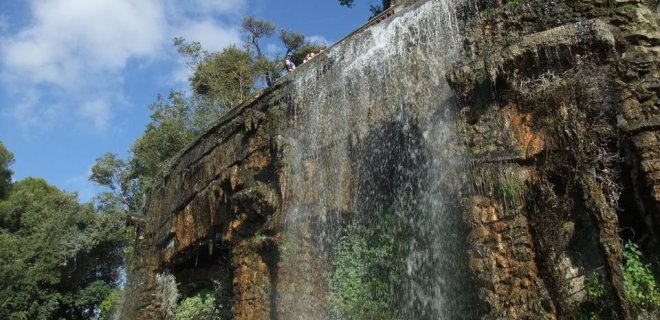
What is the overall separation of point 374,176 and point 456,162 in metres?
2.84

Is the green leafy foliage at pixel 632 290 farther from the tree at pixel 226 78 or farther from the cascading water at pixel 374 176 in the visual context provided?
the tree at pixel 226 78

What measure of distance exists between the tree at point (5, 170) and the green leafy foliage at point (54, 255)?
0.65m

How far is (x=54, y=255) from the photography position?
23.5 m

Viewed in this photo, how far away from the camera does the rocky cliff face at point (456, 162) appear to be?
6348mm

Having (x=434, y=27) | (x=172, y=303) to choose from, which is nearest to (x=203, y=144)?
(x=172, y=303)

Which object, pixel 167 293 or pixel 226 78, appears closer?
pixel 167 293

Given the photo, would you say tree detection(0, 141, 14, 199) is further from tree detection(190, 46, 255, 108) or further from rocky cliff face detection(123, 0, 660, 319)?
rocky cliff face detection(123, 0, 660, 319)

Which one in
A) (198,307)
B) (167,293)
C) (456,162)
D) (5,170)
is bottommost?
(198,307)

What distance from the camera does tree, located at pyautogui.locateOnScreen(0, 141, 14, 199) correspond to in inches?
1117

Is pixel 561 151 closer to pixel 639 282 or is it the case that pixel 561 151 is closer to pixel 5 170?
pixel 639 282

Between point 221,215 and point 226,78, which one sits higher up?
point 226,78

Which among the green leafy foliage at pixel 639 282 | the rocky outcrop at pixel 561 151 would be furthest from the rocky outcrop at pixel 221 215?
the green leafy foliage at pixel 639 282

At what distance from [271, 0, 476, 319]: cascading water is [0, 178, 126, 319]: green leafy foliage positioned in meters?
16.1

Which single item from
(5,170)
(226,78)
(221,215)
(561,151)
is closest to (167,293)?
(221,215)
